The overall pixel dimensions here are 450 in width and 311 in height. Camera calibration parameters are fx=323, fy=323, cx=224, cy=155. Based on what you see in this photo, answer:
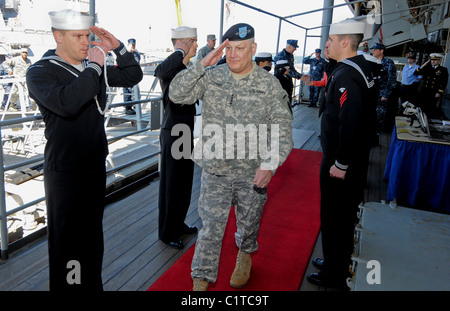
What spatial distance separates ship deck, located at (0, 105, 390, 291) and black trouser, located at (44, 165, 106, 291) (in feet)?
1.50

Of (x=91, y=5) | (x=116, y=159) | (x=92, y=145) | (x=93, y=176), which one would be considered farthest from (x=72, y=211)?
(x=116, y=159)

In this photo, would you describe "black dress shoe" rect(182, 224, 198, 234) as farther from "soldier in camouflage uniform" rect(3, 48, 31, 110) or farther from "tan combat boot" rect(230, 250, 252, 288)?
"soldier in camouflage uniform" rect(3, 48, 31, 110)

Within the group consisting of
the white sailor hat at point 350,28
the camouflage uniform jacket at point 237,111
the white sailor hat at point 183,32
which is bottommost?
the camouflage uniform jacket at point 237,111

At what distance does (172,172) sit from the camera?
2.76m

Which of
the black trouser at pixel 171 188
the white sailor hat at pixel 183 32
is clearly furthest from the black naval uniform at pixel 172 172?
the white sailor hat at pixel 183 32

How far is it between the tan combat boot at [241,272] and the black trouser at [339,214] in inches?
23.2

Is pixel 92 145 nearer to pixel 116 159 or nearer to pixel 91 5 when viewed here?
pixel 91 5

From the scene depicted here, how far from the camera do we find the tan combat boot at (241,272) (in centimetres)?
232

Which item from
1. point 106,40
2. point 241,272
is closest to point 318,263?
point 241,272

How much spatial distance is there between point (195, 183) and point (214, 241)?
2239mm

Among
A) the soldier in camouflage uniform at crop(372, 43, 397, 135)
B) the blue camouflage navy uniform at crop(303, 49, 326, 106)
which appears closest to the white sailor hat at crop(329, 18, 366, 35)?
the soldier in camouflage uniform at crop(372, 43, 397, 135)

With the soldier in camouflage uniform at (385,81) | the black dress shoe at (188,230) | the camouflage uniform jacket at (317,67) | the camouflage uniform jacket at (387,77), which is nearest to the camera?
the black dress shoe at (188,230)

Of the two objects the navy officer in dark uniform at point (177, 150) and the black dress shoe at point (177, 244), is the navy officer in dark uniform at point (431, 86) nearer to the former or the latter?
the navy officer in dark uniform at point (177, 150)

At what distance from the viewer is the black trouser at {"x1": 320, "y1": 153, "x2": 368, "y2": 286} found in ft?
7.73
